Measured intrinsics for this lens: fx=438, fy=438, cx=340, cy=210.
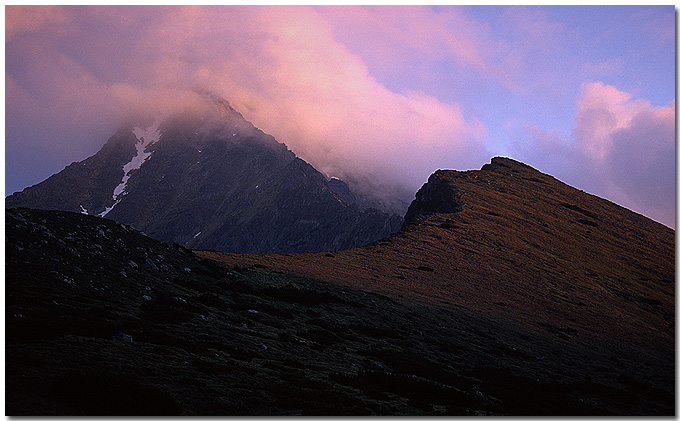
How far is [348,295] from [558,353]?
1774 cm

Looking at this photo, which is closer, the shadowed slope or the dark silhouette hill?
the dark silhouette hill

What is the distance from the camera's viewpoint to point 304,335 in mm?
24359

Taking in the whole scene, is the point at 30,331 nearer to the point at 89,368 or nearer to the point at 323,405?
the point at 89,368

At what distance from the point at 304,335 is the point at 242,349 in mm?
6220

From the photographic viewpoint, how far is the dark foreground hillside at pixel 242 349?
12375 millimetres

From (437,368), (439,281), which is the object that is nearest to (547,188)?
(439,281)

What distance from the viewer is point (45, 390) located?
1088 cm

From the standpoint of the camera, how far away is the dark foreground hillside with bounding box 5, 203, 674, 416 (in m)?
12.4

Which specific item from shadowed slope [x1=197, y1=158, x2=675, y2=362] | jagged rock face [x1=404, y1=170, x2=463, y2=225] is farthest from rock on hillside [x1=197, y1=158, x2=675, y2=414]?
jagged rock face [x1=404, y1=170, x2=463, y2=225]

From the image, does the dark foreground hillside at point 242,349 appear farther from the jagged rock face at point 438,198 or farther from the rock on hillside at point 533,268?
the jagged rock face at point 438,198

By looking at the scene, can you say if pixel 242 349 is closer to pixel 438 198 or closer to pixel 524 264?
pixel 524 264

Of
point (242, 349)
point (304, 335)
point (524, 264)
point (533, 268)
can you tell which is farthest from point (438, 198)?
point (242, 349)

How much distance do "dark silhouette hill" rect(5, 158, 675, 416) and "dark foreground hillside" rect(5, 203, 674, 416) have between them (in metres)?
0.09

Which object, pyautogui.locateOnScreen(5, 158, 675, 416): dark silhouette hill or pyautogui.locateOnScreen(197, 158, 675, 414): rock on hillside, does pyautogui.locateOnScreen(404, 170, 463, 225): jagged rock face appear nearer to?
pyautogui.locateOnScreen(197, 158, 675, 414): rock on hillside
